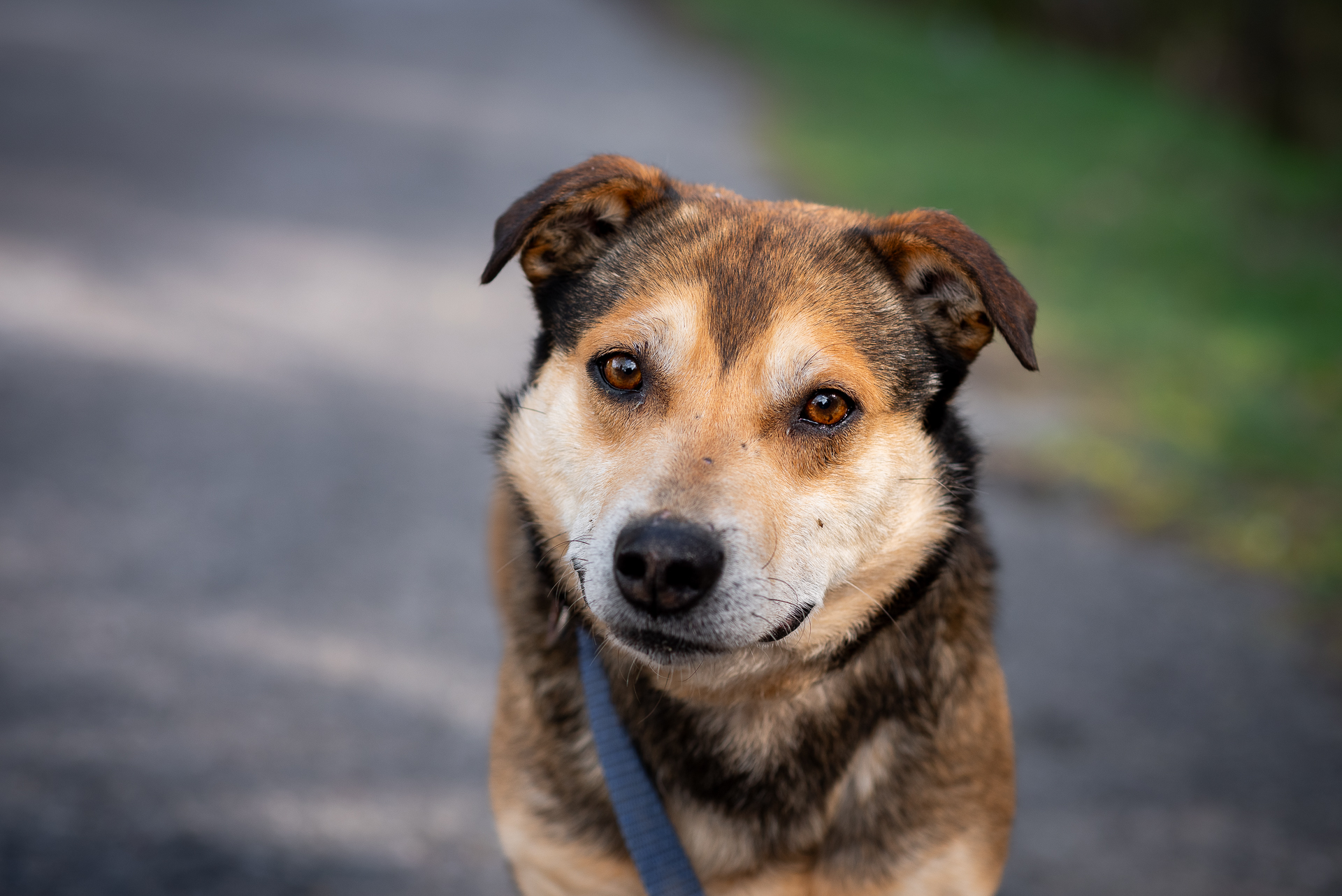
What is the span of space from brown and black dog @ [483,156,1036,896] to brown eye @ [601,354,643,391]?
11 mm

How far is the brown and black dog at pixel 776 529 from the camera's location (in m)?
2.28

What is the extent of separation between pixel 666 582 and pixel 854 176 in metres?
8.49

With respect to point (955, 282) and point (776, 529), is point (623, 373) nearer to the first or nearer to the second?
point (776, 529)

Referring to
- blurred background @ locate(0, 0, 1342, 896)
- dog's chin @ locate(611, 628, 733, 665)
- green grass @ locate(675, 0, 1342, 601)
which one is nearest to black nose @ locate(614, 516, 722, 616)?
dog's chin @ locate(611, 628, 733, 665)

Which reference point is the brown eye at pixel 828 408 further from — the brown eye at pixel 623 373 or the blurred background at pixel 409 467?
the blurred background at pixel 409 467

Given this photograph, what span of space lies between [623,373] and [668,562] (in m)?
0.58

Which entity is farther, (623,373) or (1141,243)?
(1141,243)

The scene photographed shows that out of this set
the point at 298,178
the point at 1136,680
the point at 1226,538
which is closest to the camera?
the point at 1136,680

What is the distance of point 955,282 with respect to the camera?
253 cm

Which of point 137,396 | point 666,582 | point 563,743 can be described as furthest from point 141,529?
point 666,582

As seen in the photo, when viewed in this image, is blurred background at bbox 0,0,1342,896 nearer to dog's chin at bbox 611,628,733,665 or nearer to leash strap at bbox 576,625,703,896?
leash strap at bbox 576,625,703,896

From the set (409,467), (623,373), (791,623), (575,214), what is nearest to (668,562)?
(791,623)

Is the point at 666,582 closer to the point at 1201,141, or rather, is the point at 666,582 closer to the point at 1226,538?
the point at 1226,538

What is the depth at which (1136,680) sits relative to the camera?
4.00 meters
